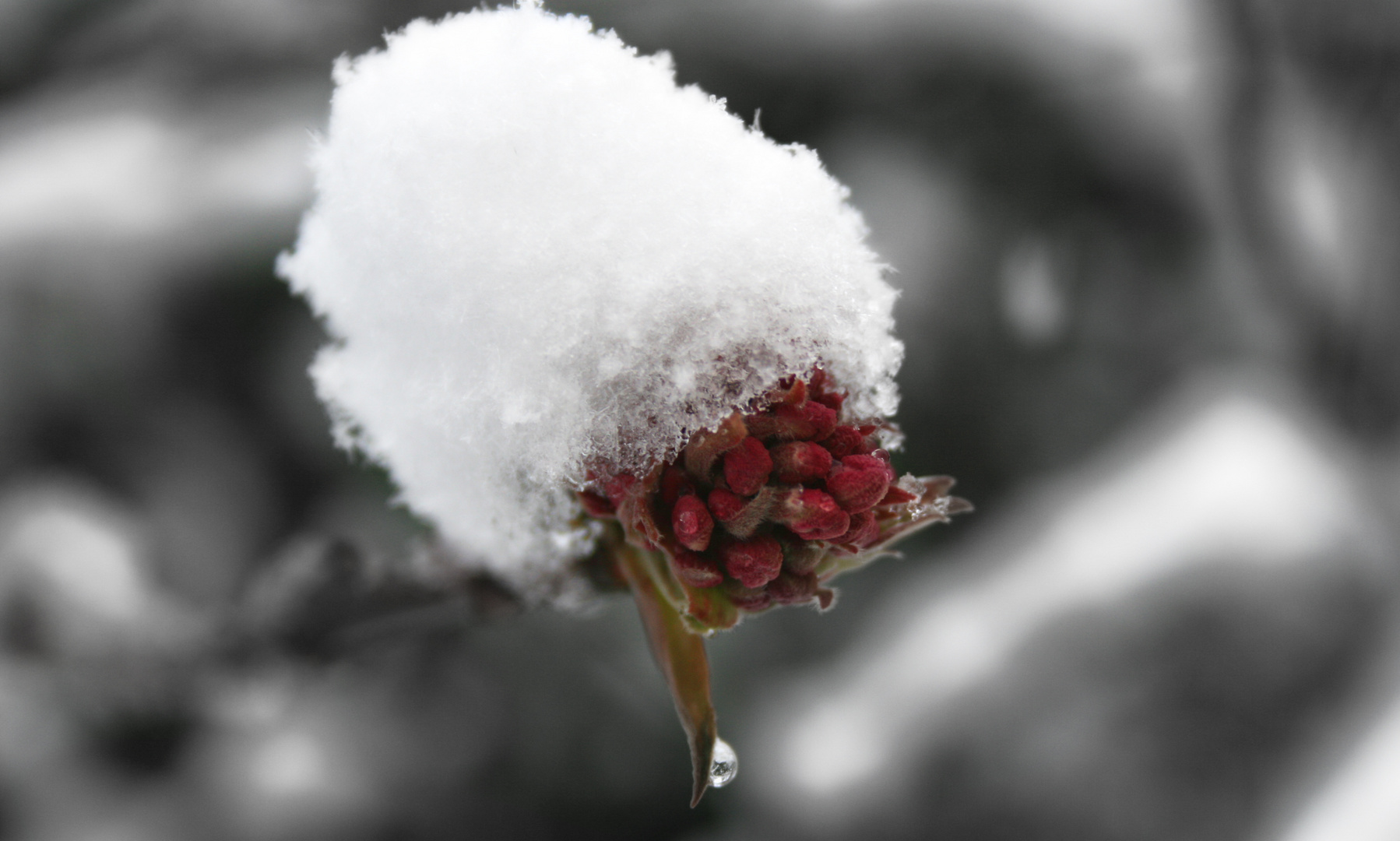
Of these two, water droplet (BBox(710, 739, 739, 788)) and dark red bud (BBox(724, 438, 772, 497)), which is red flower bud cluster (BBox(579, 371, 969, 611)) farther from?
water droplet (BBox(710, 739, 739, 788))

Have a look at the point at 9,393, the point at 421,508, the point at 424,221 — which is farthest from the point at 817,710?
the point at 9,393

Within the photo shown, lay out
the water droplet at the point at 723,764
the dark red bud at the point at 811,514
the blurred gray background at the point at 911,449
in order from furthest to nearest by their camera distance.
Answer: the blurred gray background at the point at 911,449 → the water droplet at the point at 723,764 → the dark red bud at the point at 811,514

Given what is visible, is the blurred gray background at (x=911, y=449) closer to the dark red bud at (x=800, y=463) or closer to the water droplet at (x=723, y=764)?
the water droplet at (x=723, y=764)

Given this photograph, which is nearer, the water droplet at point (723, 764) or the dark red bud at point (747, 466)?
the dark red bud at point (747, 466)

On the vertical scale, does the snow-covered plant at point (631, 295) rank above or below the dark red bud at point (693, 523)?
above

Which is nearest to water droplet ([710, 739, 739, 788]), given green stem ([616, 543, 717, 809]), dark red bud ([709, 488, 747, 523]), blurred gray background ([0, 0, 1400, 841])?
green stem ([616, 543, 717, 809])

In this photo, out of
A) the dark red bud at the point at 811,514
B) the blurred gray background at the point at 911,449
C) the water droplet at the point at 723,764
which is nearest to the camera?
the dark red bud at the point at 811,514

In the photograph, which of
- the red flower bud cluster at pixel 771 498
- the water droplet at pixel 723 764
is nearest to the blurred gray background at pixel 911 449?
the water droplet at pixel 723 764
